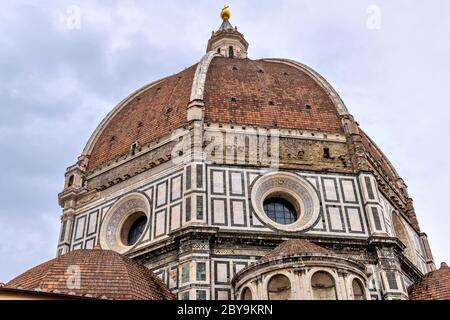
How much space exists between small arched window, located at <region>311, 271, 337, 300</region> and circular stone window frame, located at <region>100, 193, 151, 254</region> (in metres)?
6.38

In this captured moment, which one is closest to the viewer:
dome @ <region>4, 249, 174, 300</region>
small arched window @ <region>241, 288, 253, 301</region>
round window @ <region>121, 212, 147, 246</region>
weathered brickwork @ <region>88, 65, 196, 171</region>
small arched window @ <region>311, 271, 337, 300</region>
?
dome @ <region>4, 249, 174, 300</region>

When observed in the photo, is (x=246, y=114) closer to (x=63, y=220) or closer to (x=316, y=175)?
(x=316, y=175)

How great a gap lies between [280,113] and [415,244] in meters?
7.12

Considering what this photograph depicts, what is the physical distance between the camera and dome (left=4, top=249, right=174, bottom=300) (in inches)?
508

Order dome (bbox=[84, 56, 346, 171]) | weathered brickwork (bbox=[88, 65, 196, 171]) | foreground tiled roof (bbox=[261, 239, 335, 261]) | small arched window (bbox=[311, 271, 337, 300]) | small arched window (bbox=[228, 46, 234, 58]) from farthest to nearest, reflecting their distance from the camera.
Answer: small arched window (bbox=[228, 46, 234, 58]) < weathered brickwork (bbox=[88, 65, 196, 171]) < dome (bbox=[84, 56, 346, 171]) < foreground tiled roof (bbox=[261, 239, 335, 261]) < small arched window (bbox=[311, 271, 337, 300])

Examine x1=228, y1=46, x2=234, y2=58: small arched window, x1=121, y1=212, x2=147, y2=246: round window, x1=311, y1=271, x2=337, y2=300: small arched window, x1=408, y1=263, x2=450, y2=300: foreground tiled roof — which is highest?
x1=228, y1=46, x2=234, y2=58: small arched window

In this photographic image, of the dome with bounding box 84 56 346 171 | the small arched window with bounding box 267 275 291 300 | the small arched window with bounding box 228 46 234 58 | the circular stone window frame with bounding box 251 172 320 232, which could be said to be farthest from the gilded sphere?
the small arched window with bounding box 267 275 291 300

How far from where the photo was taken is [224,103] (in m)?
19.7

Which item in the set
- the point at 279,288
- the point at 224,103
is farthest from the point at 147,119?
the point at 279,288

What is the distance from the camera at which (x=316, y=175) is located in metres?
17.7

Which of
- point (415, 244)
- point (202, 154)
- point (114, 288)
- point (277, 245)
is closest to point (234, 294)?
Result: point (277, 245)

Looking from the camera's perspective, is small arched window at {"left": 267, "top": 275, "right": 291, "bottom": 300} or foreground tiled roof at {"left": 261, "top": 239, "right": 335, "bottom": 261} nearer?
small arched window at {"left": 267, "top": 275, "right": 291, "bottom": 300}

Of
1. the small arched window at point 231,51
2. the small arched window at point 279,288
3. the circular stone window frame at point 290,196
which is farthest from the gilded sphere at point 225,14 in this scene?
the small arched window at point 279,288

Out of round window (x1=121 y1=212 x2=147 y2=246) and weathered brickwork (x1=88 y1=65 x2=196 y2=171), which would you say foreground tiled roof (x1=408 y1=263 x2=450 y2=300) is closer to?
round window (x1=121 y1=212 x2=147 y2=246)
